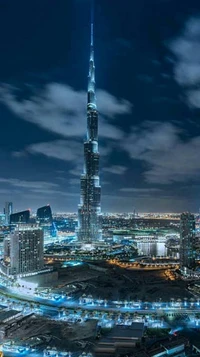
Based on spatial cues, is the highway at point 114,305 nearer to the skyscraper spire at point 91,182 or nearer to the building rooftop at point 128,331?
the building rooftop at point 128,331

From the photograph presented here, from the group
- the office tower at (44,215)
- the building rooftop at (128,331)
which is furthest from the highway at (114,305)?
the office tower at (44,215)

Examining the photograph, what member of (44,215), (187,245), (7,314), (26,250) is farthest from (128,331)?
(44,215)

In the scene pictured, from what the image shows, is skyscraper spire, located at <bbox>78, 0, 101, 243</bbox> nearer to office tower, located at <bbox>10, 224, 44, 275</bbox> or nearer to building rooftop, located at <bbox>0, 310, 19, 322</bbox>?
office tower, located at <bbox>10, 224, 44, 275</bbox>

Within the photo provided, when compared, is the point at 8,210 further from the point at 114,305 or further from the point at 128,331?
the point at 128,331

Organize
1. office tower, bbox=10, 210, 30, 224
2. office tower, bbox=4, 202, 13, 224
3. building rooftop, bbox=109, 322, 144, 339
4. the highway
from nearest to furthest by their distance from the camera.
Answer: building rooftop, bbox=109, 322, 144, 339 → the highway → office tower, bbox=10, 210, 30, 224 → office tower, bbox=4, 202, 13, 224

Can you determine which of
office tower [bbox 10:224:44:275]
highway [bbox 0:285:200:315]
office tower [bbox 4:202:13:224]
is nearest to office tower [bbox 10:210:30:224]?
office tower [bbox 4:202:13:224]

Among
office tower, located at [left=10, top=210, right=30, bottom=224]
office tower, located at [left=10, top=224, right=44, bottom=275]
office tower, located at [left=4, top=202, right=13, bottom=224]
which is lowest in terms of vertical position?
office tower, located at [left=10, top=224, right=44, bottom=275]
